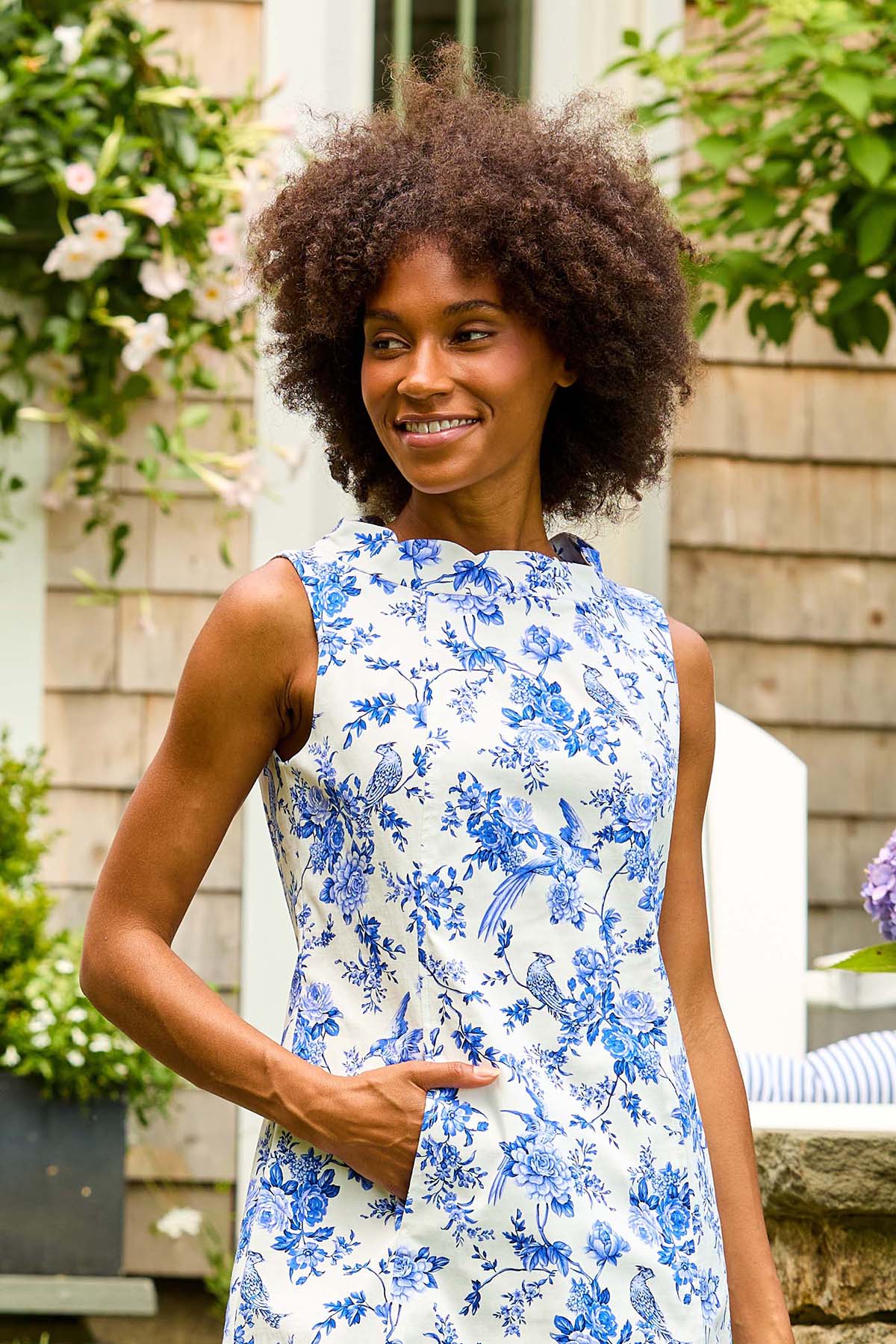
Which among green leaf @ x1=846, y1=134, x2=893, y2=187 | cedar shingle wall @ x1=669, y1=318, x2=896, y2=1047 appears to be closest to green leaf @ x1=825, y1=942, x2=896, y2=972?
green leaf @ x1=846, y1=134, x2=893, y2=187

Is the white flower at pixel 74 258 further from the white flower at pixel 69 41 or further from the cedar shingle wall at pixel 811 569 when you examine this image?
the cedar shingle wall at pixel 811 569

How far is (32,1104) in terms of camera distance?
305 centimetres

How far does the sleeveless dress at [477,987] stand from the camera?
1207mm


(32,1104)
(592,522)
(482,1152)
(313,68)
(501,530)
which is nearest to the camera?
(482,1152)

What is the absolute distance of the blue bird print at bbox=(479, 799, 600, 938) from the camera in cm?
125

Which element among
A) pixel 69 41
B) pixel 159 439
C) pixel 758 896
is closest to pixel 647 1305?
pixel 758 896

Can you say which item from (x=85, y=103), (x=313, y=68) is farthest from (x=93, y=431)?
(x=313, y=68)

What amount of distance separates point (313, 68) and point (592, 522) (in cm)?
186

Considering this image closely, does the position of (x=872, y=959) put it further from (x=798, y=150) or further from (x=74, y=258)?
(x=74, y=258)

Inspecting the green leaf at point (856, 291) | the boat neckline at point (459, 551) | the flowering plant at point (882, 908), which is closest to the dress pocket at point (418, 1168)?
the boat neckline at point (459, 551)

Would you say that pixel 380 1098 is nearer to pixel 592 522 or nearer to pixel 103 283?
pixel 592 522

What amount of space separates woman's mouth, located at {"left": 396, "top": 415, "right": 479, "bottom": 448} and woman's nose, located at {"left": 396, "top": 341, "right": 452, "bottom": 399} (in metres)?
0.03

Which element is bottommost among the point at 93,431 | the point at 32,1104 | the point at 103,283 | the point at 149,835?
the point at 32,1104

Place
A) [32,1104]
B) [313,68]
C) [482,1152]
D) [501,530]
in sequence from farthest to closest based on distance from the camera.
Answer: [313,68] < [32,1104] < [501,530] < [482,1152]
